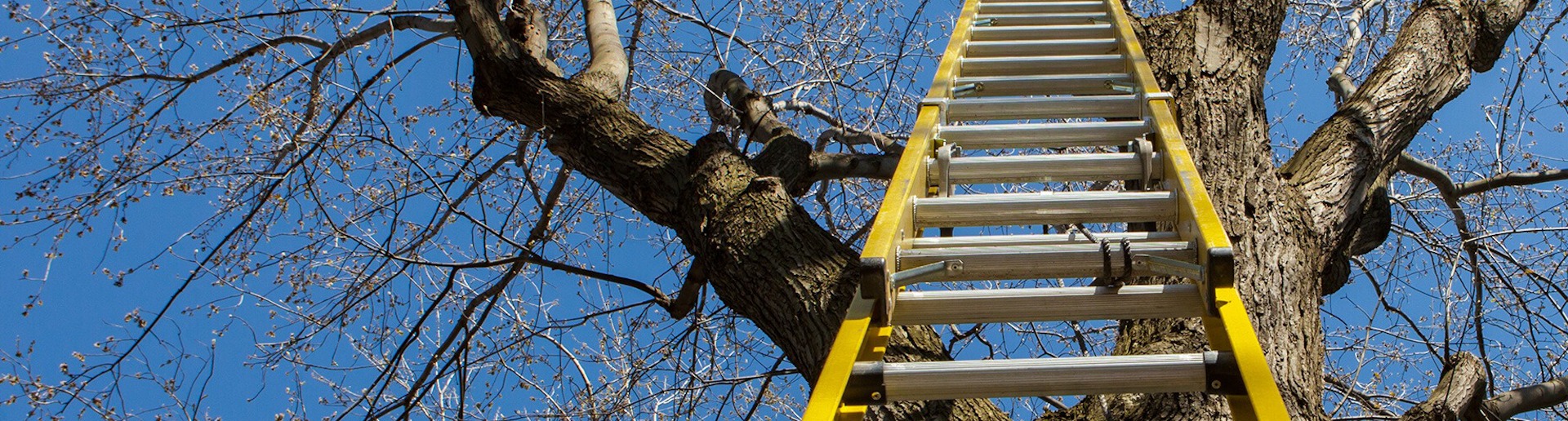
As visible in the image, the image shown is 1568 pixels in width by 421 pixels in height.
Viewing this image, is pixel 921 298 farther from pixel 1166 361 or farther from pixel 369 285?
pixel 369 285

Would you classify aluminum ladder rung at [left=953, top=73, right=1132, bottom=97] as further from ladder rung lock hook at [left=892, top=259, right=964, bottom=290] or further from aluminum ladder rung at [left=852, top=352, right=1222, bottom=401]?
aluminum ladder rung at [left=852, top=352, right=1222, bottom=401]

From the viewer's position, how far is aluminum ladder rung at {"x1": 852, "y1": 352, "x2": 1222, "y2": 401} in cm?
158

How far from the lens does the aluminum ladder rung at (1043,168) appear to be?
94.1 inches

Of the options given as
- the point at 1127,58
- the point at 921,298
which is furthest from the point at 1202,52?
the point at 921,298

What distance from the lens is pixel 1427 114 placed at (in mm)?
3551

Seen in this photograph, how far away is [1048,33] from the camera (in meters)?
3.60

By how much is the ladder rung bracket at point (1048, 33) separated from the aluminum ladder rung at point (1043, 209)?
4.84ft

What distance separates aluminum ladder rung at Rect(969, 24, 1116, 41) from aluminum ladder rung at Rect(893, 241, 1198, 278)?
1.76 m

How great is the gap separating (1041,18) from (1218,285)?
2.28 metres

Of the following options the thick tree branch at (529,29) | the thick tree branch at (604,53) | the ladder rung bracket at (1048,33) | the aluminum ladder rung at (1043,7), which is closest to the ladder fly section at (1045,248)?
the ladder rung bracket at (1048,33)

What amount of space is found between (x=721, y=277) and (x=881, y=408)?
0.69m

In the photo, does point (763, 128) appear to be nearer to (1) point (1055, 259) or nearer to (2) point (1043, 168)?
(2) point (1043, 168)

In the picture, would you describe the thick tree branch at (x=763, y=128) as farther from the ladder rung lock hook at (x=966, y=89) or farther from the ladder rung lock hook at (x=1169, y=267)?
the ladder rung lock hook at (x=1169, y=267)

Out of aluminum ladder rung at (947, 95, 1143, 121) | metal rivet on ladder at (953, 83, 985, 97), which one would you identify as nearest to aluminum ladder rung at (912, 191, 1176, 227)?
aluminum ladder rung at (947, 95, 1143, 121)
